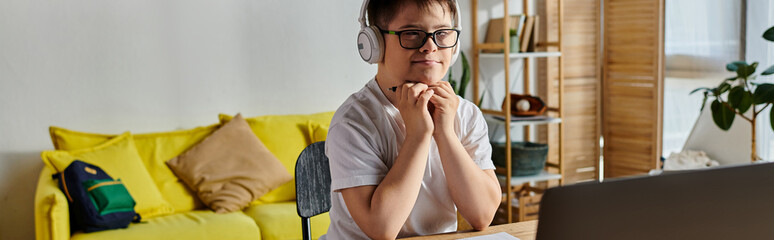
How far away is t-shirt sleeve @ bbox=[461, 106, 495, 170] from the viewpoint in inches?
54.6

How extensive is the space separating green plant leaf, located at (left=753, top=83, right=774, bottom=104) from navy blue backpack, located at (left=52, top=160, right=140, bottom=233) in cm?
277

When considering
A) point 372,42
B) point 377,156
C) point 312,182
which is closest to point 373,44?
point 372,42

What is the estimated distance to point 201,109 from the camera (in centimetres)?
354

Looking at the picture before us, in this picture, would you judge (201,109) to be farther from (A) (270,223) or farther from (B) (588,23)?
(B) (588,23)

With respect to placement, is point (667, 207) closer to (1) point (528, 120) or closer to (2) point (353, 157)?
(2) point (353, 157)

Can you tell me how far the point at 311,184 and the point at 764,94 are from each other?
2311 millimetres

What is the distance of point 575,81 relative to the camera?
14.0 feet

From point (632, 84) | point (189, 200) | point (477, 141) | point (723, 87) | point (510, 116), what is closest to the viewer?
point (477, 141)

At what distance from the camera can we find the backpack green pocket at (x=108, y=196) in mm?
2668

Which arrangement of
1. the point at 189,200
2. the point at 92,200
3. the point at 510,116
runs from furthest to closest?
1. the point at 510,116
2. the point at 189,200
3. the point at 92,200

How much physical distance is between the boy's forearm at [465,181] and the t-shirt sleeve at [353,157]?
0.12 metres

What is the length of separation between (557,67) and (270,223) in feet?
7.38

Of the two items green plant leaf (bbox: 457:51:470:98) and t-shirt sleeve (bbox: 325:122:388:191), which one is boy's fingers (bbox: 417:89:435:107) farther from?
green plant leaf (bbox: 457:51:470:98)

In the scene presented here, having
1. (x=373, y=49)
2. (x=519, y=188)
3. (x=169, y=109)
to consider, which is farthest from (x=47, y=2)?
(x=519, y=188)
